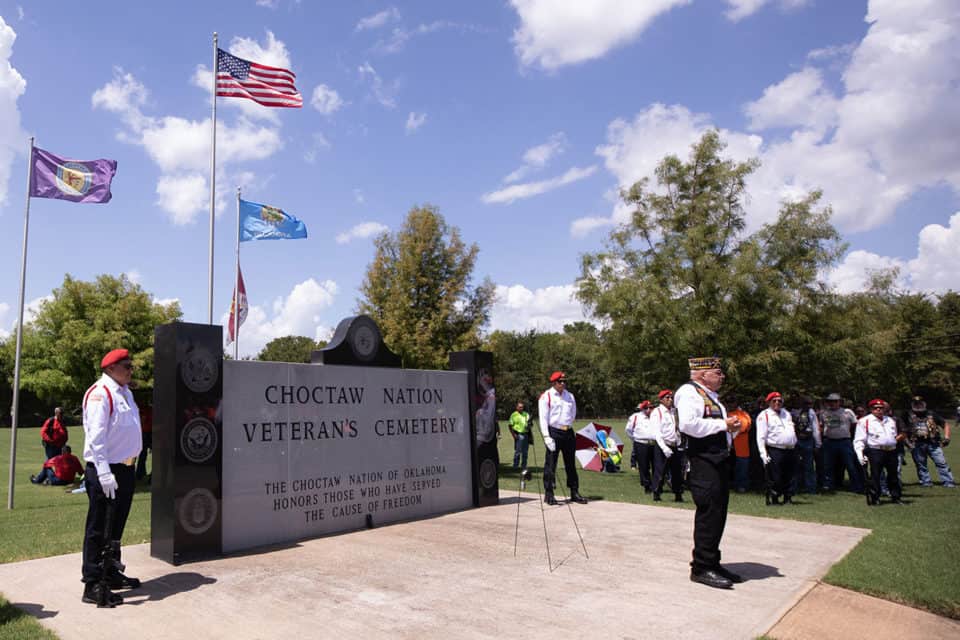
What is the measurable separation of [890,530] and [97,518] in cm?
881

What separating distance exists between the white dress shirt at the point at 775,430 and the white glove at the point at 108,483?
9.50 m

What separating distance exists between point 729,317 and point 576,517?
21.0ft

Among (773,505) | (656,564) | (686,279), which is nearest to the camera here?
(656,564)

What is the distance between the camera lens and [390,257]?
1641cm

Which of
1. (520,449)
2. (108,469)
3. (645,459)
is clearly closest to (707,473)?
(108,469)

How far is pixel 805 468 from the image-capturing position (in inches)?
510

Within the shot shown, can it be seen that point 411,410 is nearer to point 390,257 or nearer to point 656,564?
point 656,564

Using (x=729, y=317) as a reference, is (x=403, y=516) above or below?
below

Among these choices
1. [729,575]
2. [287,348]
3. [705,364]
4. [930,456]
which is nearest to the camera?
[729,575]

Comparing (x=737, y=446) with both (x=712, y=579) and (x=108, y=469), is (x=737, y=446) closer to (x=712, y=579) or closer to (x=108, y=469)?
(x=712, y=579)

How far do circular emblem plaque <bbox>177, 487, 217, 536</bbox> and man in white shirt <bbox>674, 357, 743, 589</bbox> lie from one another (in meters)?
4.88

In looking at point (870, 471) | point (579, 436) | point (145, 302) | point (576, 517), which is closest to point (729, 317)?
point (870, 471)

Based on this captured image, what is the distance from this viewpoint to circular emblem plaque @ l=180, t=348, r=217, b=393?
700cm

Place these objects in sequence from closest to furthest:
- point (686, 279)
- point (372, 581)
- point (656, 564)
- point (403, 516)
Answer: point (372, 581), point (656, 564), point (403, 516), point (686, 279)
